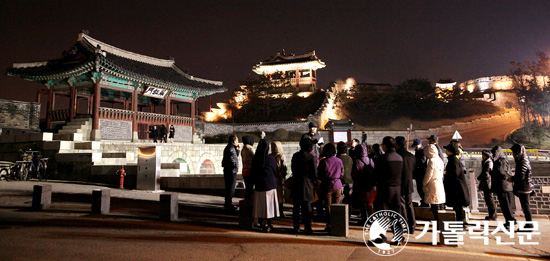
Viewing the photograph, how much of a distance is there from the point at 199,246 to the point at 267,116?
4042 cm

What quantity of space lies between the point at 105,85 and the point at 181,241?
18083 millimetres

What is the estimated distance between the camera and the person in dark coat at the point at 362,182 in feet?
21.9

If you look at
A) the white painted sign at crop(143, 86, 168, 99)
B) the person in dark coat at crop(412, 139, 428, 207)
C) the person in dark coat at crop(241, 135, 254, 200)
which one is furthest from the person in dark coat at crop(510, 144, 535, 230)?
the white painted sign at crop(143, 86, 168, 99)

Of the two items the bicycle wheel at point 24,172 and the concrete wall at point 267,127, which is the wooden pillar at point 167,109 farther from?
the concrete wall at point 267,127

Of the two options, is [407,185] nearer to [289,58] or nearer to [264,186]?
[264,186]

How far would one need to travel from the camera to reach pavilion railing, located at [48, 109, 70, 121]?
19156 mm

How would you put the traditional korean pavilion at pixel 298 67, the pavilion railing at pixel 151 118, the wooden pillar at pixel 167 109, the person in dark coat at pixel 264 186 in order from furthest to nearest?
the traditional korean pavilion at pixel 298 67 → the wooden pillar at pixel 167 109 → the pavilion railing at pixel 151 118 → the person in dark coat at pixel 264 186

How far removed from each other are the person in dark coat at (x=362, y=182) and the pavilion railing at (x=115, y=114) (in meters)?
16.8

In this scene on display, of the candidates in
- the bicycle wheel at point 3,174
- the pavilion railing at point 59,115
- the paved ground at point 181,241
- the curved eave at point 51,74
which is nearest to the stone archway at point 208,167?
the pavilion railing at point 59,115

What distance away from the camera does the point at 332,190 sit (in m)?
6.21

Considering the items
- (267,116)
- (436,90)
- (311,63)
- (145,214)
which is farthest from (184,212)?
A: (436,90)

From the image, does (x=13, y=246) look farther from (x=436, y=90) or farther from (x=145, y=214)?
(x=436, y=90)

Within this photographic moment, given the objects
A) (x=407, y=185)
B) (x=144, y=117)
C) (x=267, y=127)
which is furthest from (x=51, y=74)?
(x=267, y=127)

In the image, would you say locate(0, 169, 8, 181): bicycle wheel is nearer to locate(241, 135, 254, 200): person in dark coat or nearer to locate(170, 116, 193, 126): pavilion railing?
locate(170, 116, 193, 126): pavilion railing
